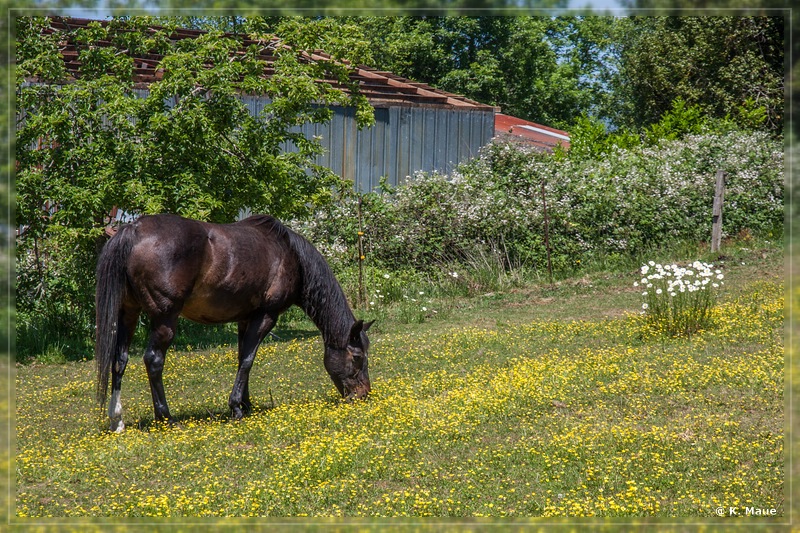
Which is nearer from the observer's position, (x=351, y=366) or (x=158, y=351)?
(x=158, y=351)

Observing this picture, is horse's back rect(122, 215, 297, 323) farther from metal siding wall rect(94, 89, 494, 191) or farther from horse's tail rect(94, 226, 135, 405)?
metal siding wall rect(94, 89, 494, 191)

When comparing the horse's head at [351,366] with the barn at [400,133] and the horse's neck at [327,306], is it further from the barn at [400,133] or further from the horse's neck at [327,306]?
the barn at [400,133]

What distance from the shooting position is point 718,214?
17422 millimetres

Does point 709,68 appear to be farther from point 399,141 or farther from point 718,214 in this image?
point 399,141

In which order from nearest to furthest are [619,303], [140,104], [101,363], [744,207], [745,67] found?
1. [101,363]
2. [140,104]
3. [619,303]
4. [744,207]
5. [745,67]

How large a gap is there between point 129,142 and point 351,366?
5304 millimetres

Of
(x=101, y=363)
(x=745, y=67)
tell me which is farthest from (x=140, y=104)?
(x=745, y=67)

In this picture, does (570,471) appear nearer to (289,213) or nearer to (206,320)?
(206,320)

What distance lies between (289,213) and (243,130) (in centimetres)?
152

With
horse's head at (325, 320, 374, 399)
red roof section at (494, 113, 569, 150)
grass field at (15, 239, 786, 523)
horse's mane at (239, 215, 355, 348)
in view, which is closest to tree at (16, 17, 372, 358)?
grass field at (15, 239, 786, 523)

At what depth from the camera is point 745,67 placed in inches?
918

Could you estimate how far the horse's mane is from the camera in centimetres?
854

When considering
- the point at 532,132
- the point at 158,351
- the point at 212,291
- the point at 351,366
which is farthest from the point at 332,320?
the point at 532,132

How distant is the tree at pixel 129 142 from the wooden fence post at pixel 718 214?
9178mm
